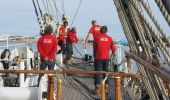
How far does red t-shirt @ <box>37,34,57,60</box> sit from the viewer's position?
356 inches

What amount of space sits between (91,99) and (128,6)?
3.69 m

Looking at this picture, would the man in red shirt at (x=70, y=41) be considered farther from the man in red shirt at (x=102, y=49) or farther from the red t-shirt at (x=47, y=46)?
the man in red shirt at (x=102, y=49)

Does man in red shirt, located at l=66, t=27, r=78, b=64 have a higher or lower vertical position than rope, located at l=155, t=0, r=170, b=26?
higher

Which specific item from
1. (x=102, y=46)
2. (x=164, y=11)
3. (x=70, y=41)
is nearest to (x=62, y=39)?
(x=70, y=41)

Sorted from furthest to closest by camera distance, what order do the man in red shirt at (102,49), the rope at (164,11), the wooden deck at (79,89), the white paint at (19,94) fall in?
the man in red shirt at (102,49) < the wooden deck at (79,89) < the white paint at (19,94) < the rope at (164,11)

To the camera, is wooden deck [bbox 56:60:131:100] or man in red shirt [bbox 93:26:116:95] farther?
man in red shirt [bbox 93:26:116:95]

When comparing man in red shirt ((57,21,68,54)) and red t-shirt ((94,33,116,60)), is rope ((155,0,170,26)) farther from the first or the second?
man in red shirt ((57,21,68,54))

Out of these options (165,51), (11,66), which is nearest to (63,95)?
(11,66)

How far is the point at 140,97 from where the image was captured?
30.1ft

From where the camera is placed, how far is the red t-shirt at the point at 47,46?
9.04 meters

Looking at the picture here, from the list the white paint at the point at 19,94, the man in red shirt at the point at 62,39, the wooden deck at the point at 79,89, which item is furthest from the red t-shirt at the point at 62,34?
the white paint at the point at 19,94

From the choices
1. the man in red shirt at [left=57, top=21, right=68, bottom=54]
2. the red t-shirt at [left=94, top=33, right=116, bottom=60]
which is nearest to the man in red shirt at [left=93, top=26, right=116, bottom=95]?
the red t-shirt at [left=94, top=33, right=116, bottom=60]

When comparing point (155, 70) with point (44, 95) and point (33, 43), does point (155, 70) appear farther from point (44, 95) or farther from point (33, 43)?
point (33, 43)

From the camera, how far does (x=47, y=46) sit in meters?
9.03
